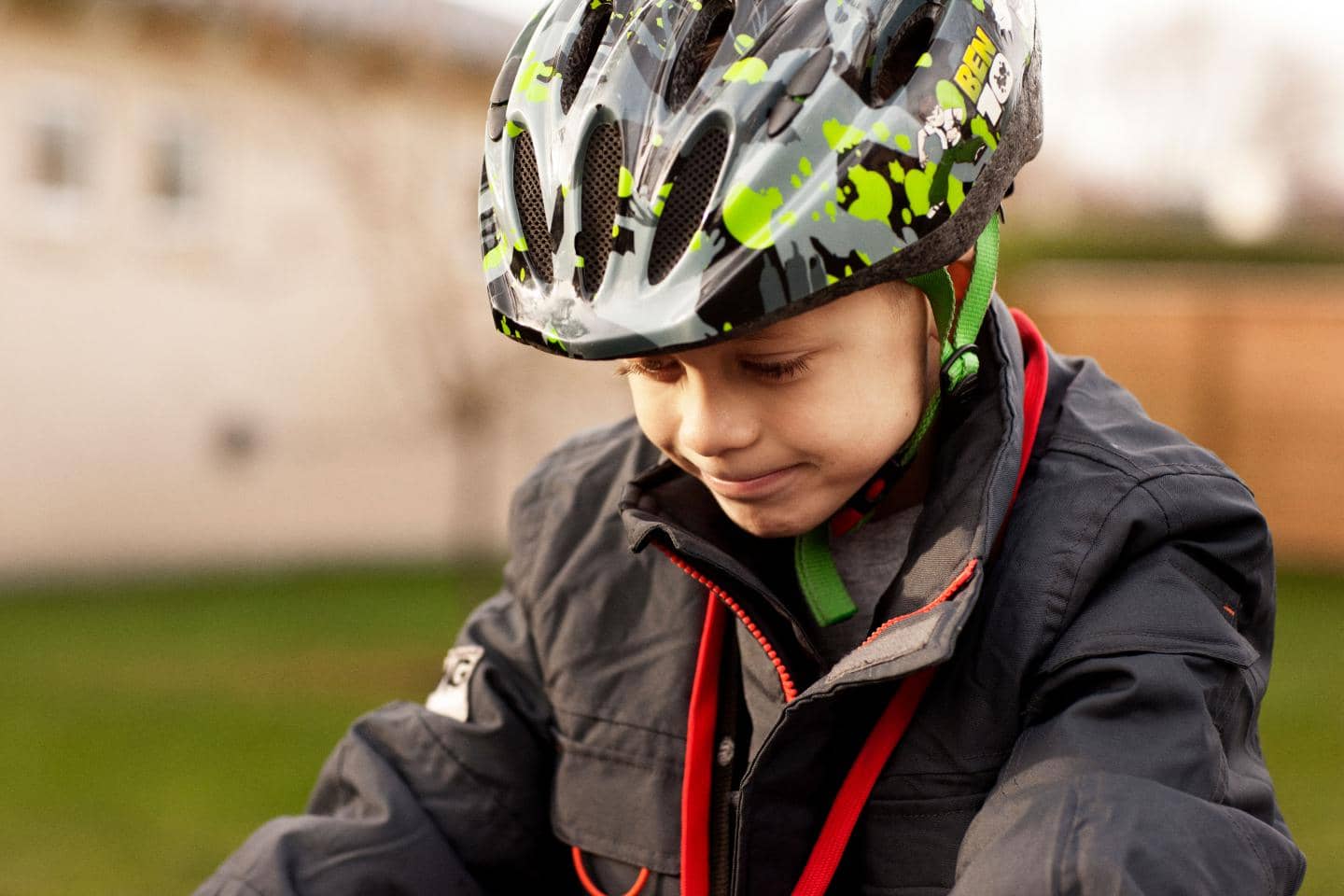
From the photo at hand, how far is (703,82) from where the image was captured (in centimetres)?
175

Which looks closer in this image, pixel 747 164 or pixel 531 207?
pixel 747 164

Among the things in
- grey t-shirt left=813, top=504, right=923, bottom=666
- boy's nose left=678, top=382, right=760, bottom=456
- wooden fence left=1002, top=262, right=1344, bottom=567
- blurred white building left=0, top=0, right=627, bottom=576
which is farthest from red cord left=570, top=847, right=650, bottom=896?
wooden fence left=1002, top=262, right=1344, bottom=567

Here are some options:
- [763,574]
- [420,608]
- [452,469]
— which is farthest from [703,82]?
[452,469]

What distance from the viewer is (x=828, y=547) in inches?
77.9

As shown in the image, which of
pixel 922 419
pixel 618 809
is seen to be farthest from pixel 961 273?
pixel 618 809

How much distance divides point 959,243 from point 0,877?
16.8ft

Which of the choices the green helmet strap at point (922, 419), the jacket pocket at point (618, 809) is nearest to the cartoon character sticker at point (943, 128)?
the green helmet strap at point (922, 419)

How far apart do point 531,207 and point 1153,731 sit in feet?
3.14

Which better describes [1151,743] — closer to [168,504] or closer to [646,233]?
[646,233]

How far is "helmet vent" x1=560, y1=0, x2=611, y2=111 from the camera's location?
1.92m

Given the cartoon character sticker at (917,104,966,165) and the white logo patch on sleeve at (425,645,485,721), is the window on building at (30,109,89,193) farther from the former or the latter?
the cartoon character sticker at (917,104,966,165)

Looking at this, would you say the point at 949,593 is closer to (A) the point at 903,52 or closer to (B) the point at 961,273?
(B) the point at 961,273

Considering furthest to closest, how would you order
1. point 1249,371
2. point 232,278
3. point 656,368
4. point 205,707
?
point 232,278, point 1249,371, point 205,707, point 656,368

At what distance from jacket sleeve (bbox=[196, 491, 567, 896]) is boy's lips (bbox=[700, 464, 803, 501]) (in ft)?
1.61
